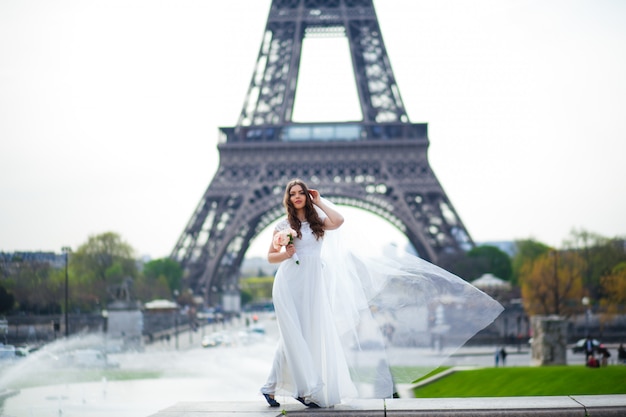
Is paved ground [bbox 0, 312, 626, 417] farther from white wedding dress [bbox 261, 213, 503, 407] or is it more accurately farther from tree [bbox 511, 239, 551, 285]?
tree [bbox 511, 239, 551, 285]

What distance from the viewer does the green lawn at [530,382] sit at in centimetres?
Result: 1580

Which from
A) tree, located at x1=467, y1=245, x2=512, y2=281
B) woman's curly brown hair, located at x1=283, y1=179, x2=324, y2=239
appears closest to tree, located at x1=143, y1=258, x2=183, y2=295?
tree, located at x1=467, y1=245, x2=512, y2=281

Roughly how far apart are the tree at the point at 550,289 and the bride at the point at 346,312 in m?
42.5

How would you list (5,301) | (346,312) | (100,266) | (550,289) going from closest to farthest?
(346,312)
(5,301)
(550,289)
(100,266)

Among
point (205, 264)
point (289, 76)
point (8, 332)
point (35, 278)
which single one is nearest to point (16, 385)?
point (8, 332)

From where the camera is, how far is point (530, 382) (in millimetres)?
17828

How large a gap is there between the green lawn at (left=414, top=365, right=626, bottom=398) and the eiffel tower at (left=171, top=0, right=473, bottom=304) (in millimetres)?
29177

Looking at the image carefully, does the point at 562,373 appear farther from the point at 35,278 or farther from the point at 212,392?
the point at 35,278

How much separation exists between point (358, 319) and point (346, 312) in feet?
0.42

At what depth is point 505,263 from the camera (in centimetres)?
6769

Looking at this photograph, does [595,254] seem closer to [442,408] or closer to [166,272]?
[166,272]

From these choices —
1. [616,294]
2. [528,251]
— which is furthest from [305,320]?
[528,251]

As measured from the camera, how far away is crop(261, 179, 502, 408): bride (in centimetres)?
773

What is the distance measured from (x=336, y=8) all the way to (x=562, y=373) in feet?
136
